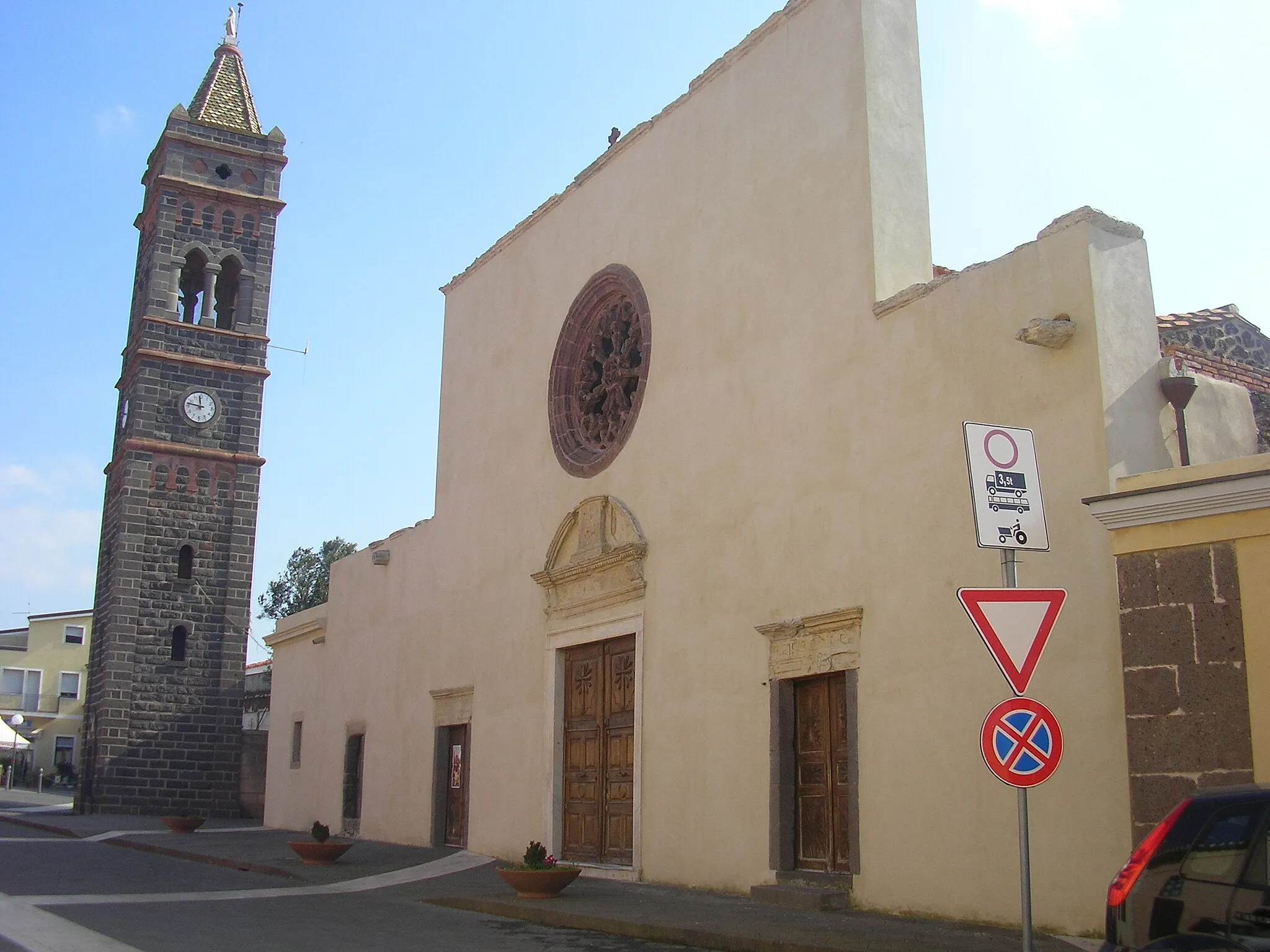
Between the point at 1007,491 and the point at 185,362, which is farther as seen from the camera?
the point at 185,362

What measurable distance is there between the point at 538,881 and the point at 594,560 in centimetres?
422

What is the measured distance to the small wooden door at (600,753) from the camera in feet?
45.3

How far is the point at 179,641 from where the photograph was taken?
3064 cm

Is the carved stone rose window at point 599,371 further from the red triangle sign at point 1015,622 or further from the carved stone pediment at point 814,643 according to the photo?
the red triangle sign at point 1015,622

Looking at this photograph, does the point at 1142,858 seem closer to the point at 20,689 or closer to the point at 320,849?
the point at 320,849

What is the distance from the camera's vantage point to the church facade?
8945 millimetres

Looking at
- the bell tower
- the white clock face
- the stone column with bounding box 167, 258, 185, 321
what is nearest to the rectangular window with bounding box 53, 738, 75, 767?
the bell tower

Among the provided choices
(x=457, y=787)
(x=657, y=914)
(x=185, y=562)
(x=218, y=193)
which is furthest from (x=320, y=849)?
(x=218, y=193)

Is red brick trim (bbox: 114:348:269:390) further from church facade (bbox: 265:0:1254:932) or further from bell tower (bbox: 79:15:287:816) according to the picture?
church facade (bbox: 265:0:1254:932)

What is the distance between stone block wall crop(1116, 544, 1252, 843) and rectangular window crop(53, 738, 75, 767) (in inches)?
2228

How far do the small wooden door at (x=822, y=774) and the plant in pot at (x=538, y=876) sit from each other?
215cm

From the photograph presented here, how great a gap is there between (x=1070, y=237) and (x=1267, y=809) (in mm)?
5610

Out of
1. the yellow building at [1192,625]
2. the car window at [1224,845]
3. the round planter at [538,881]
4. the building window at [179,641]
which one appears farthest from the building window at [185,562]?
the car window at [1224,845]

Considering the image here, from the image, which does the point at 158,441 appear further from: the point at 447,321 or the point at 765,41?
the point at 765,41
